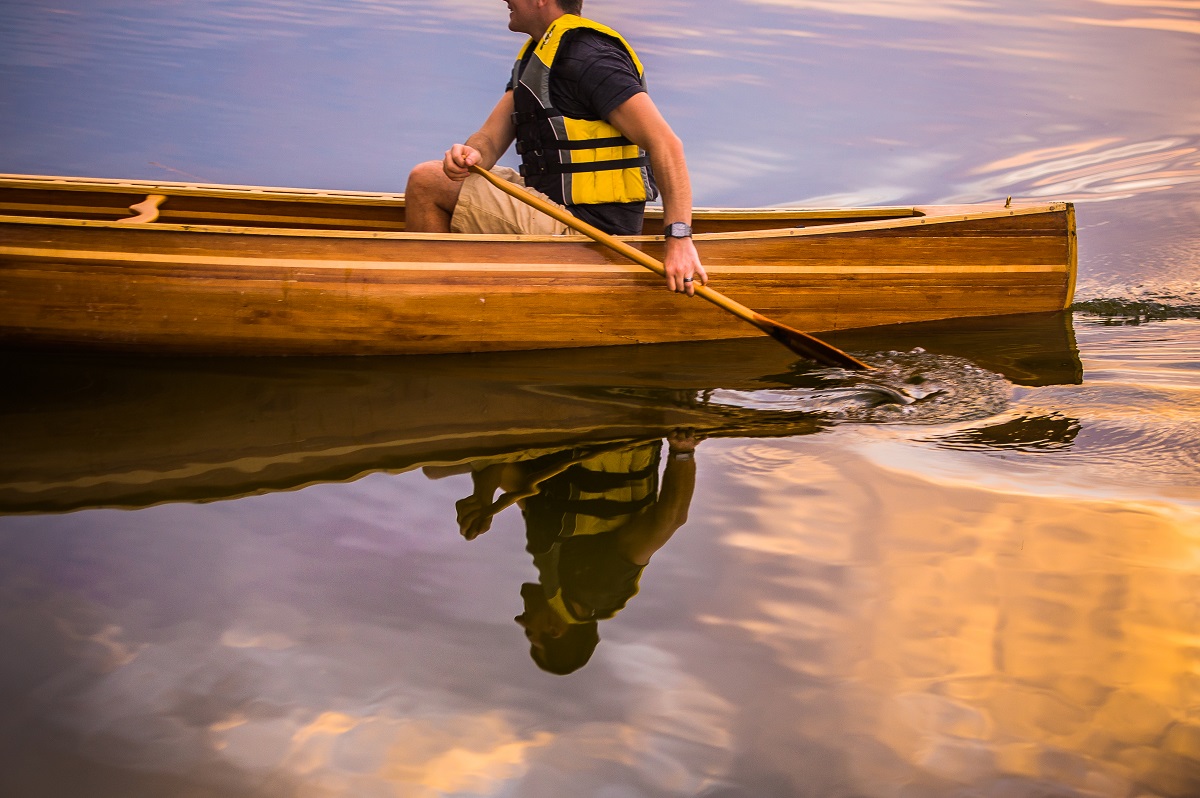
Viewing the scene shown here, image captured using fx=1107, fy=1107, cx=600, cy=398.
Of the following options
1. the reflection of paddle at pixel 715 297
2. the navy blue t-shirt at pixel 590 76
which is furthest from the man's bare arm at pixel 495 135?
the navy blue t-shirt at pixel 590 76

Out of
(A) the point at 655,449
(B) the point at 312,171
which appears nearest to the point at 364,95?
(B) the point at 312,171

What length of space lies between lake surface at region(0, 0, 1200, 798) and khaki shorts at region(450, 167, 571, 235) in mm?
432

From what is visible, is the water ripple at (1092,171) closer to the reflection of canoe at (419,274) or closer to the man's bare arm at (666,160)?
the reflection of canoe at (419,274)

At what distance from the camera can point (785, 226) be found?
14.6 ft

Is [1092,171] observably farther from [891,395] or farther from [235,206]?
[235,206]

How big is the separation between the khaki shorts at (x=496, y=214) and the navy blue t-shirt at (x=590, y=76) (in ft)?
1.13

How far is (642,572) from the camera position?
84.0 inches

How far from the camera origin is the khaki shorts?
359 centimetres

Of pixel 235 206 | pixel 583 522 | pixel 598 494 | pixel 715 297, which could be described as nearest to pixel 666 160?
pixel 715 297

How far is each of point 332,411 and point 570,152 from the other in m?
1.10

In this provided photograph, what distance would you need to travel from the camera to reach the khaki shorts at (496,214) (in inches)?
141

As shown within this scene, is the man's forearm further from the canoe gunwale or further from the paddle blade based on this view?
Answer: the paddle blade

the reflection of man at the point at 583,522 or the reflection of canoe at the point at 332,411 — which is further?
the reflection of canoe at the point at 332,411

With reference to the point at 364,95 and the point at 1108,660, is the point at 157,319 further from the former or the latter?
the point at 364,95
